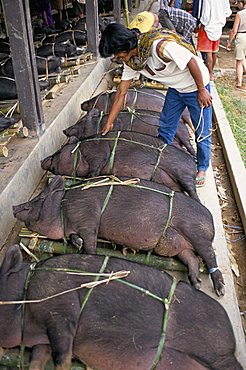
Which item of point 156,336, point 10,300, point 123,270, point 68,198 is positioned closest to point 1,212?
point 68,198

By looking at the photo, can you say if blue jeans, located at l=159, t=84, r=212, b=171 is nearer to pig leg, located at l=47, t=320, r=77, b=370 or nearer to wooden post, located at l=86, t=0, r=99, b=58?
pig leg, located at l=47, t=320, r=77, b=370

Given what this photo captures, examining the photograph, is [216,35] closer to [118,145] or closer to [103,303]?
[118,145]

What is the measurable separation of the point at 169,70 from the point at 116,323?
241 cm

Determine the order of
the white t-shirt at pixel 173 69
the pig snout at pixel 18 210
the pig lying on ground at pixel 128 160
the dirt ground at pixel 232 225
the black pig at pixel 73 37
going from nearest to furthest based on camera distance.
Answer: the pig snout at pixel 18 210 < the dirt ground at pixel 232 225 < the white t-shirt at pixel 173 69 < the pig lying on ground at pixel 128 160 < the black pig at pixel 73 37

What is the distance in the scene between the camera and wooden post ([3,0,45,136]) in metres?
4.03

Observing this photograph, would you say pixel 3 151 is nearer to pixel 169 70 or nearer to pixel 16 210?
pixel 16 210

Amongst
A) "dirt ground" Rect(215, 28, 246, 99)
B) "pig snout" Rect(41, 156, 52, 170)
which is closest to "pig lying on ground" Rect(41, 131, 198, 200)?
"pig snout" Rect(41, 156, 52, 170)

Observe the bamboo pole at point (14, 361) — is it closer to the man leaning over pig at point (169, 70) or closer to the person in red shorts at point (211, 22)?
the man leaning over pig at point (169, 70)

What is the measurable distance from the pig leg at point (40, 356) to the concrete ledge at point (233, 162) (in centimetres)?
240

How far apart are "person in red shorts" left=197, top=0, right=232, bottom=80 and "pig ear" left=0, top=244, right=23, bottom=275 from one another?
21.4ft

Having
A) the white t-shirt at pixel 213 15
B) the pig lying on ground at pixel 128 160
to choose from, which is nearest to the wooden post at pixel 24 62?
the pig lying on ground at pixel 128 160

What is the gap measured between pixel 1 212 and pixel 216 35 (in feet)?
19.8

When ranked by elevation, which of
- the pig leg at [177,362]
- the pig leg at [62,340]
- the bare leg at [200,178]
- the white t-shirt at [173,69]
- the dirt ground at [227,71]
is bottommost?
the dirt ground at [227,71]

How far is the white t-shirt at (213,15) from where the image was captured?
7770mm
